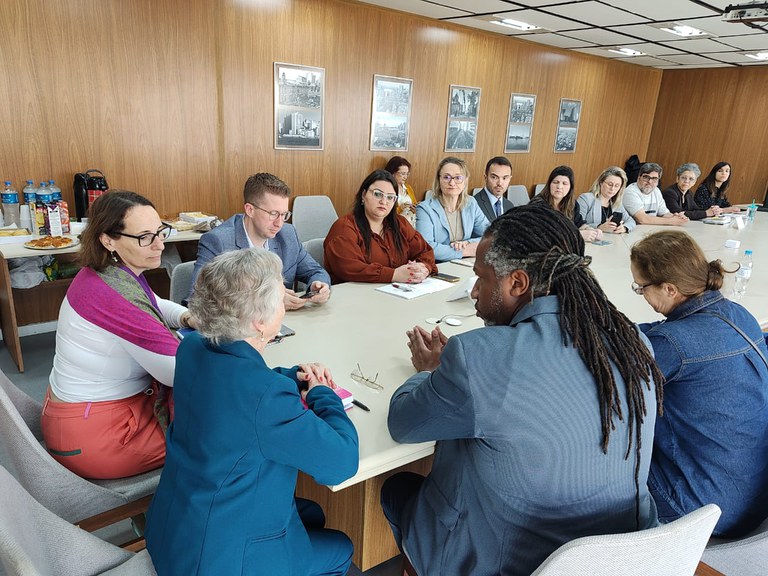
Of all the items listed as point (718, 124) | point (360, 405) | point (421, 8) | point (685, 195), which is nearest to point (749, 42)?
point (685, 195)

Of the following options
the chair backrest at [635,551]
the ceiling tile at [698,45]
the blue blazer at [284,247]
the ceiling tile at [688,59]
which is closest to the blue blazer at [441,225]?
the blue blazer at [284,247]

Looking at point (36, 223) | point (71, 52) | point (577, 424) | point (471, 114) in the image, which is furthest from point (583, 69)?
point (577, 424)

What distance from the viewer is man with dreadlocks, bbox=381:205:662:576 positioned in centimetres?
104

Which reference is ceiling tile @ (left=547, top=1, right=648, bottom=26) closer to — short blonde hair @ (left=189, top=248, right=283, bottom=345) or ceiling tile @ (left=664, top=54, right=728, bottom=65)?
ceiling tile @ (left=664, top=54, right=728, bottom=65)

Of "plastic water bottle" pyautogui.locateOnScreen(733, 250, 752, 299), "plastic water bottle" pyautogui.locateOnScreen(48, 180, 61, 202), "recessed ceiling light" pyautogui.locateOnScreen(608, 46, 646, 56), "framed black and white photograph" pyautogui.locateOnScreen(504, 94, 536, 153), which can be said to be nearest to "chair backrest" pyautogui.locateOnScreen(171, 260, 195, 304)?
"plastic water bottle" pyautogui.locateOnScreen(48, 180, 61, 202)

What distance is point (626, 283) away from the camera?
9.73 feet

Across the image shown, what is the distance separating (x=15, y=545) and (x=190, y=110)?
156 inches

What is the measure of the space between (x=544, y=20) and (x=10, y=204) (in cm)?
490

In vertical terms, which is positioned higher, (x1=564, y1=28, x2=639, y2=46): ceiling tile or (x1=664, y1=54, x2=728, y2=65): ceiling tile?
(x1=664, y1=54, x2=728, y2=65): ceiling tile

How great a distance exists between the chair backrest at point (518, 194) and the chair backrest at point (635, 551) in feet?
20.0

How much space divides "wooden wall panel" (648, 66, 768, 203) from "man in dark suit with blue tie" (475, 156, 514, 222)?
6.04 m

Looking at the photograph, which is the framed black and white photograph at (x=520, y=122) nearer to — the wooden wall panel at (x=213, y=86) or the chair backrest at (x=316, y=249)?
the wooden wall panel at (x=213, y=86)

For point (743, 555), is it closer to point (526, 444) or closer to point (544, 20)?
point (526, 444)

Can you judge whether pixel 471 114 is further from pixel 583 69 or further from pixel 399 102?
pixel 583 69
